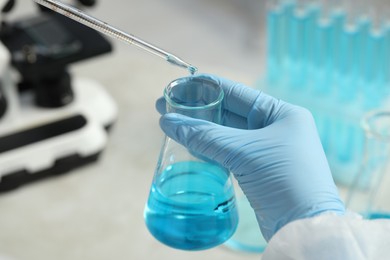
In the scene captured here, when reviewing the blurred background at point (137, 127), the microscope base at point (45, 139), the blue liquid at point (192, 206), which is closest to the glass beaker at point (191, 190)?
the blue liquid at point (192, 206)

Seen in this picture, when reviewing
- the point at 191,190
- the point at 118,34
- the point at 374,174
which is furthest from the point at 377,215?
the point at 118,34

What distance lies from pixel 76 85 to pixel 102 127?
0.14m

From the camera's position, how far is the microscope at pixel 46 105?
1566 mm

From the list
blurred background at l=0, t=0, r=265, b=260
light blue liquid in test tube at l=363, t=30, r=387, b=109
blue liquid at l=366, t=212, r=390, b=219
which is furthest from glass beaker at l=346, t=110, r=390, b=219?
blurred background at l=0, t=0, r=265, b=260

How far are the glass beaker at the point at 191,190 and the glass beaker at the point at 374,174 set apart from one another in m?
0.41

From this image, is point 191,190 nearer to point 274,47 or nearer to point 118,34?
point 118,34

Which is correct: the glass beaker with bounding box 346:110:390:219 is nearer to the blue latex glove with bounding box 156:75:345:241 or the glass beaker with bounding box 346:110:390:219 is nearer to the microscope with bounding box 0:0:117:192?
the blue latex glove with bounding box 156:75:345:241

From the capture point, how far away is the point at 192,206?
3.29 feet

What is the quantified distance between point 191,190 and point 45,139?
2.20ft

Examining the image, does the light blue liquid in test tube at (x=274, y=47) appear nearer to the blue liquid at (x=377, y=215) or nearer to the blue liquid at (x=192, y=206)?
the blue liquid at (x=377, y=215)

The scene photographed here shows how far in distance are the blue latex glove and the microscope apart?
640mm

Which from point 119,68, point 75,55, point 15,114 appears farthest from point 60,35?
point 119,68

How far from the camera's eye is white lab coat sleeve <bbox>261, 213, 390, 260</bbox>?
0.98 metres

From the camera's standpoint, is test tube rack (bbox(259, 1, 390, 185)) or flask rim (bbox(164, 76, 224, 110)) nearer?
flask rim (bbox(164, 76, 224, 110))
